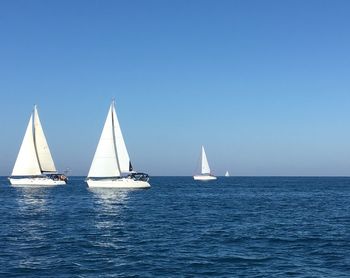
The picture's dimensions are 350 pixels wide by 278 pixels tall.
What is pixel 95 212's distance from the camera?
50.9 metres

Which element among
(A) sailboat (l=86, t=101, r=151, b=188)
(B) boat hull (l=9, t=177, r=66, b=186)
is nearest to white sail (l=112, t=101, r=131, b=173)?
(A) sailboat (l=86, t=101, r=151, b=188)

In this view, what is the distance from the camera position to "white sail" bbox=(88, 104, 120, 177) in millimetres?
89000

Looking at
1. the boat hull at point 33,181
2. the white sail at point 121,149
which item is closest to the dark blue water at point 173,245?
the white sail at point 121,149

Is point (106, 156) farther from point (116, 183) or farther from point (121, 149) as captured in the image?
point (116, 183)

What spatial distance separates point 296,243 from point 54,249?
15175 millimetres

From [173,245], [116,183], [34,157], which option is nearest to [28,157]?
[34,157]

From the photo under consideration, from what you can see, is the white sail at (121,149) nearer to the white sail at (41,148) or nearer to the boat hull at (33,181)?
the white sail at (41,148)

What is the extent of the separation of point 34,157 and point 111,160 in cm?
2220

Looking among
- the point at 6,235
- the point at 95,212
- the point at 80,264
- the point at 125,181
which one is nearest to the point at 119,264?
the point at 80,264

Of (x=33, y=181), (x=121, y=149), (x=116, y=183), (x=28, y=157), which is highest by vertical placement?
(x=121, y=149)

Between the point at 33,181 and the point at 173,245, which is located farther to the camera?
the point at 33,181

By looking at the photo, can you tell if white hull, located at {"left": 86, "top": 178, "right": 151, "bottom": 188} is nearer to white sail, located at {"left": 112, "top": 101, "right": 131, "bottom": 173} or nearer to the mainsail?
white sail, located at {"left": 112, "top": 101, "right": 131, "bottom": 173}

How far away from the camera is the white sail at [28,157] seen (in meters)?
102

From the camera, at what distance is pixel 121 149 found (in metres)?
92.2
